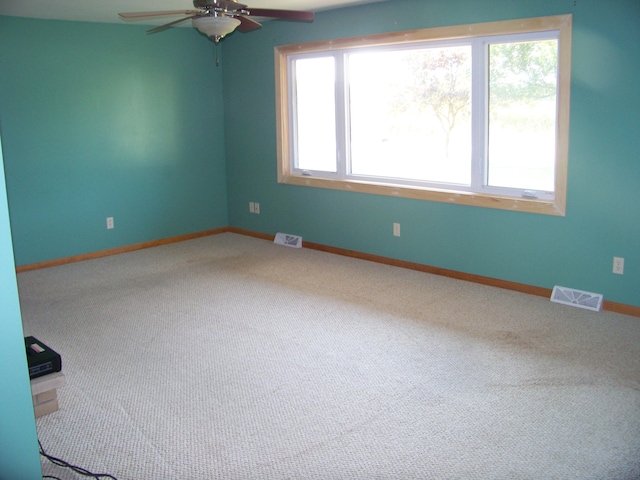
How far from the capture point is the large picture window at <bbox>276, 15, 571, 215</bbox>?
4.36m

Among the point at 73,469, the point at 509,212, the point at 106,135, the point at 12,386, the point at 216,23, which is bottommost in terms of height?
the point at 73,469

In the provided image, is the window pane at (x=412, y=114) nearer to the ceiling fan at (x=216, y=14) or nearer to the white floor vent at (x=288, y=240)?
the white floor vent at (x=288, y=240)

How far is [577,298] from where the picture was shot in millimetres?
4297

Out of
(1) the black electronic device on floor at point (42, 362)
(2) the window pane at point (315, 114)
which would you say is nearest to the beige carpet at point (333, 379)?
(1) the black electronic device on floor at point (42, 362)

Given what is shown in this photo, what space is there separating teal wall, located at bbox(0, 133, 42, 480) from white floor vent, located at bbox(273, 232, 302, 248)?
4253mm

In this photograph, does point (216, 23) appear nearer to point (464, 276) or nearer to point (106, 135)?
point (464, 276)

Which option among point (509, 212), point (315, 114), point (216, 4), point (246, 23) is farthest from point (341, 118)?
point (216, 4)

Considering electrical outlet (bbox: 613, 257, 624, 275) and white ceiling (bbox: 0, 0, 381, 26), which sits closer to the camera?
electrical outlet (bbox: 613, 257, 624, 275)

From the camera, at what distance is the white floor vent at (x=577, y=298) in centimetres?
420

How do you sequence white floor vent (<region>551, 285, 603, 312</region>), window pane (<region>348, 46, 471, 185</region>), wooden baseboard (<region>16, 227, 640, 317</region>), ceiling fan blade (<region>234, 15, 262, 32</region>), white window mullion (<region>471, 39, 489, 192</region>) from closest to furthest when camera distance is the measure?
ceiling fan blade (<region>234, 15, 262, 32</region>), white floor vent (<region>551, 285, 603, 312</region>), wooden baseboard (<region>16, 227, 640, 317</region>), white window mullion (<region>471, 39, 489, 192</region>), window pane (<region>348, 46, 471, 185</region>)

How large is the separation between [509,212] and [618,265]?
845 millimetres

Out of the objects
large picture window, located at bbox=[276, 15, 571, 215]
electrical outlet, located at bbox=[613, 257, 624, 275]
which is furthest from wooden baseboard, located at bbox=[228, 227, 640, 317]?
large picture window, located at bbox=[276, 15, 571, 215]

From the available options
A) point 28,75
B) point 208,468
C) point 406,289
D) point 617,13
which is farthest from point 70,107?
point 617,13

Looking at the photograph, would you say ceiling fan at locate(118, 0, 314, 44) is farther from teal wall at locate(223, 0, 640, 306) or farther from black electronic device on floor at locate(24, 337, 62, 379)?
teal wall at locate(223, 0, 640, 306)
